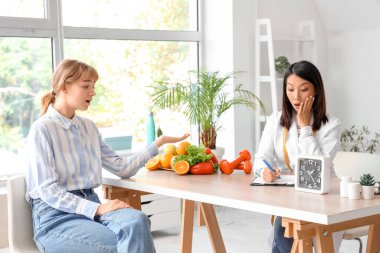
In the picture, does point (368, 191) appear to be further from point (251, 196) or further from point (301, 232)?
point (251, 196)

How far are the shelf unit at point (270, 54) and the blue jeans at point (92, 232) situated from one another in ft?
9.52

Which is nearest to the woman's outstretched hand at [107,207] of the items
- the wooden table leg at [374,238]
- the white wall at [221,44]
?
the wooden table leg at [374,238]

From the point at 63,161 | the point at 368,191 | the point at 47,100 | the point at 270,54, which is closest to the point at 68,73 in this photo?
the point at 47,100

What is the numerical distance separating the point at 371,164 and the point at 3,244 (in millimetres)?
2232

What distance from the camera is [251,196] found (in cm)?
259

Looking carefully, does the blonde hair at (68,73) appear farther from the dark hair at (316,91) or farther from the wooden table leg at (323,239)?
the wooden table leg at (323,239)

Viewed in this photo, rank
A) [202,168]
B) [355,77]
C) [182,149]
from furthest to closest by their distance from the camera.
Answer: [355,77] < [182,149] < [202,168]

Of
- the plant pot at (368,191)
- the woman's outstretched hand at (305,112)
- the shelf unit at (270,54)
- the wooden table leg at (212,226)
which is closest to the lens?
the plant pot at (368,191)

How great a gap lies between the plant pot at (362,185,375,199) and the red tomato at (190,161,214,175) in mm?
889

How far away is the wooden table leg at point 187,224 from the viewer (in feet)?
11.6

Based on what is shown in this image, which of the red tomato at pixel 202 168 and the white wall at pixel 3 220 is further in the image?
the white wall at pixel 3 220

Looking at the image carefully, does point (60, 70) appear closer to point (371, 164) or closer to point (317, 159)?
point (317, 159)

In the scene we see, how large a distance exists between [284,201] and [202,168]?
0.77 metres

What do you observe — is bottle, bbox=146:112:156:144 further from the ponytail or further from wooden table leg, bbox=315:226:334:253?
wooden table leg, bbox=315:226:334:253
